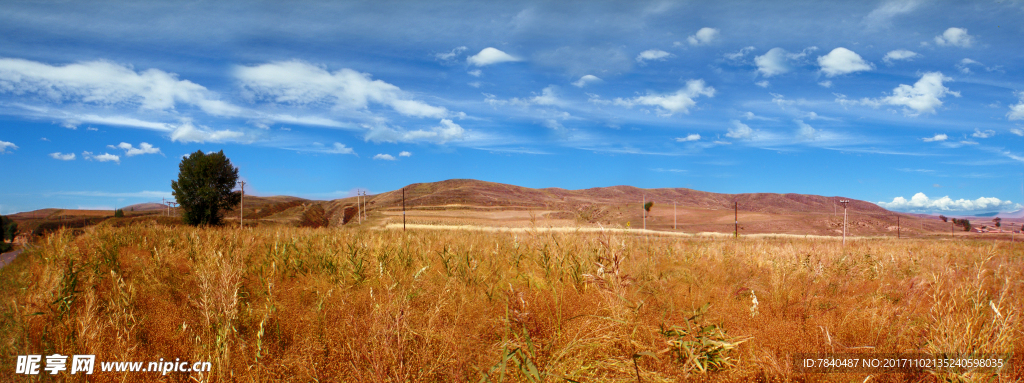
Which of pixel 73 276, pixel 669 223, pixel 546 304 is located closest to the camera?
pixel 546 304

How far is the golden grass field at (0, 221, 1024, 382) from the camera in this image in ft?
8.96

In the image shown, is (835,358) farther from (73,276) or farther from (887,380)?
(73,276)

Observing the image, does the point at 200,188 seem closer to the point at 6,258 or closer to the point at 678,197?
the point at 6,258

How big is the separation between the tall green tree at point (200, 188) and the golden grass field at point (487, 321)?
170 ft

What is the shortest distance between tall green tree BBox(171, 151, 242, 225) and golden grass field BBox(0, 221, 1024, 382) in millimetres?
51940

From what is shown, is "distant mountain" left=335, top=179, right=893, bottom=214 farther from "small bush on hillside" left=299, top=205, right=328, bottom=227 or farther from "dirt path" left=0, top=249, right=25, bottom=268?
"dirt path" left=0, top=249, right=25, bottom=268

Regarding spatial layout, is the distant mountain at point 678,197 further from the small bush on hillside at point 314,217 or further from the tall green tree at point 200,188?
the tall green tree at point 200,188

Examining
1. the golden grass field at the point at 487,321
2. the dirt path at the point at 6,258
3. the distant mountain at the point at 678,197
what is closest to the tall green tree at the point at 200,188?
the dirt path at the point at 6,258

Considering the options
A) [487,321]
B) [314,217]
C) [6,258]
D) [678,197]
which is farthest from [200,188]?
[678,197]

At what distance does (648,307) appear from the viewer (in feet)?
13.1

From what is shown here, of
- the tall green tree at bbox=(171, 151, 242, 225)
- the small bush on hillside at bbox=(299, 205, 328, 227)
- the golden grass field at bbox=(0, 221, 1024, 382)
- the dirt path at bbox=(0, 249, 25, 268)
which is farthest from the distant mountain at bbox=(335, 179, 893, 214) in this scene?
the golden grass field at bbox=(0, 221, 1024, 382)

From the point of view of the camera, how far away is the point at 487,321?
12.0 feet

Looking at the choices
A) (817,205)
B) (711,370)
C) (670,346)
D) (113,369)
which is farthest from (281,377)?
(817,205)

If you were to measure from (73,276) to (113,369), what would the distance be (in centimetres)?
244
